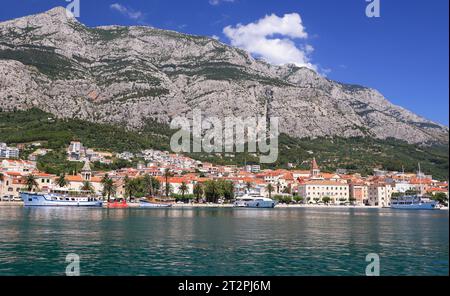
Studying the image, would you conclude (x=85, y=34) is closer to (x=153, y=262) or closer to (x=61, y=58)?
(x=61, y=58)

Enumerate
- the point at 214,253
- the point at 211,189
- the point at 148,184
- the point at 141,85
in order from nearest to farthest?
the point at 214,253 → the point at 211,189 → the point at 148,184 → the point at 141,85

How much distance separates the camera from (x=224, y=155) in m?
147

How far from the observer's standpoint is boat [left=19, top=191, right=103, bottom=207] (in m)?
73.2

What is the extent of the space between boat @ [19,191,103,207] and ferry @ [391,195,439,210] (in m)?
62.2

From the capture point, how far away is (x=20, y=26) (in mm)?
179125

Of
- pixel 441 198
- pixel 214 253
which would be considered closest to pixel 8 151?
pixel 214 253

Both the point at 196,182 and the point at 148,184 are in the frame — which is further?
the point at 196,182

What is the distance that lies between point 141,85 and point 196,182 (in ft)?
198

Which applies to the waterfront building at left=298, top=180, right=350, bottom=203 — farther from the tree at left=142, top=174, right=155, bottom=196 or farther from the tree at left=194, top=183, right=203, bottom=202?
the tree at left=142, top=174, right=155, bottom=196

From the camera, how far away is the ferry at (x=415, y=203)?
90.6 meters

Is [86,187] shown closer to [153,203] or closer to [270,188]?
[153,203]
